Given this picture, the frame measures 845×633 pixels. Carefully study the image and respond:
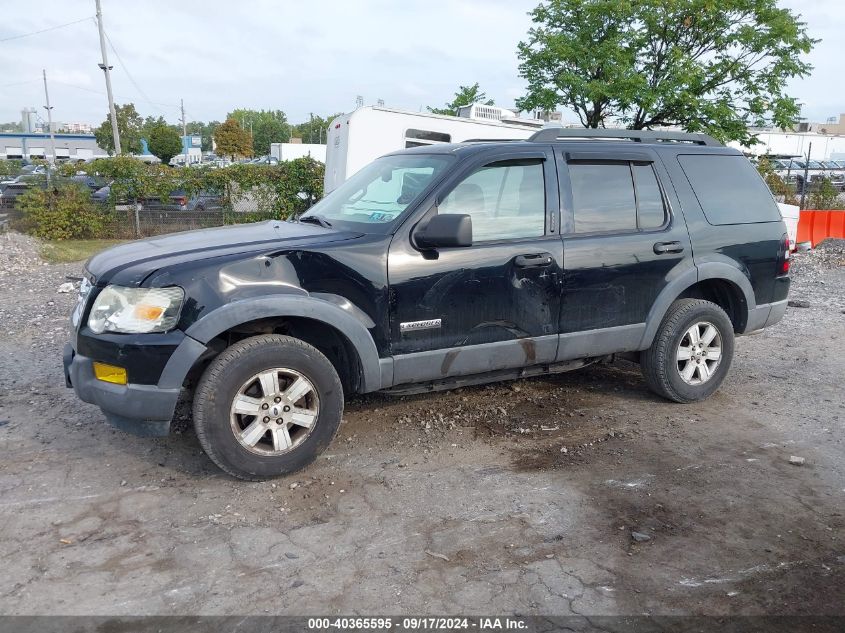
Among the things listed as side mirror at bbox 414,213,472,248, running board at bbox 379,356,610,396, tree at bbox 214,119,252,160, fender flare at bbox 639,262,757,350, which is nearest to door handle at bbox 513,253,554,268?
side mirror at bbox 414,213,472,248

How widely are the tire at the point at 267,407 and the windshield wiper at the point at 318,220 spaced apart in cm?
99

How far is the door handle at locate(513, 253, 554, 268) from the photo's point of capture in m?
4.56

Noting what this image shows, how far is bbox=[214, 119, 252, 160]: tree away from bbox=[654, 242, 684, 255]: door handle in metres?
49.4

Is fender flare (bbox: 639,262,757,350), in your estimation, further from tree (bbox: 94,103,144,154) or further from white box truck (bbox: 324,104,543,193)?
tree (bbox: 94,103,144,154)

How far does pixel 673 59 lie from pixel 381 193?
44.4 feet

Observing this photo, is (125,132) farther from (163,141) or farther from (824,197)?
(824,197)

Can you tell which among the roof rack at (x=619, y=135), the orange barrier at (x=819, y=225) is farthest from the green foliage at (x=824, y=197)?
the roof rack at (x=619, y=135)

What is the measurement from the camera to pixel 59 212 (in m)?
15.8

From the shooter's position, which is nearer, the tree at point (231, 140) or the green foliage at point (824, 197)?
the green foliage at point (824, 197)

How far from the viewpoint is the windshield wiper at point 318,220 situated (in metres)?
4.72

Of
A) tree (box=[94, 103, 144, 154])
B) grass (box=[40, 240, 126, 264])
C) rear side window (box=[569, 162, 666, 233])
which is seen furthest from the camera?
tree (box=[94, 103, 144, 154])

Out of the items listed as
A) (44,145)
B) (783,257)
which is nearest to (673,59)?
(783,257)

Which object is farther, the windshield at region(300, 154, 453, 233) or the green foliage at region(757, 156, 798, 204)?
the green foliage at region(757, 156, 798, 204)

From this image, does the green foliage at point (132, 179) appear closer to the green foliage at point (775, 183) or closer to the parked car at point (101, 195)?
the parked car at point (101, 195)
